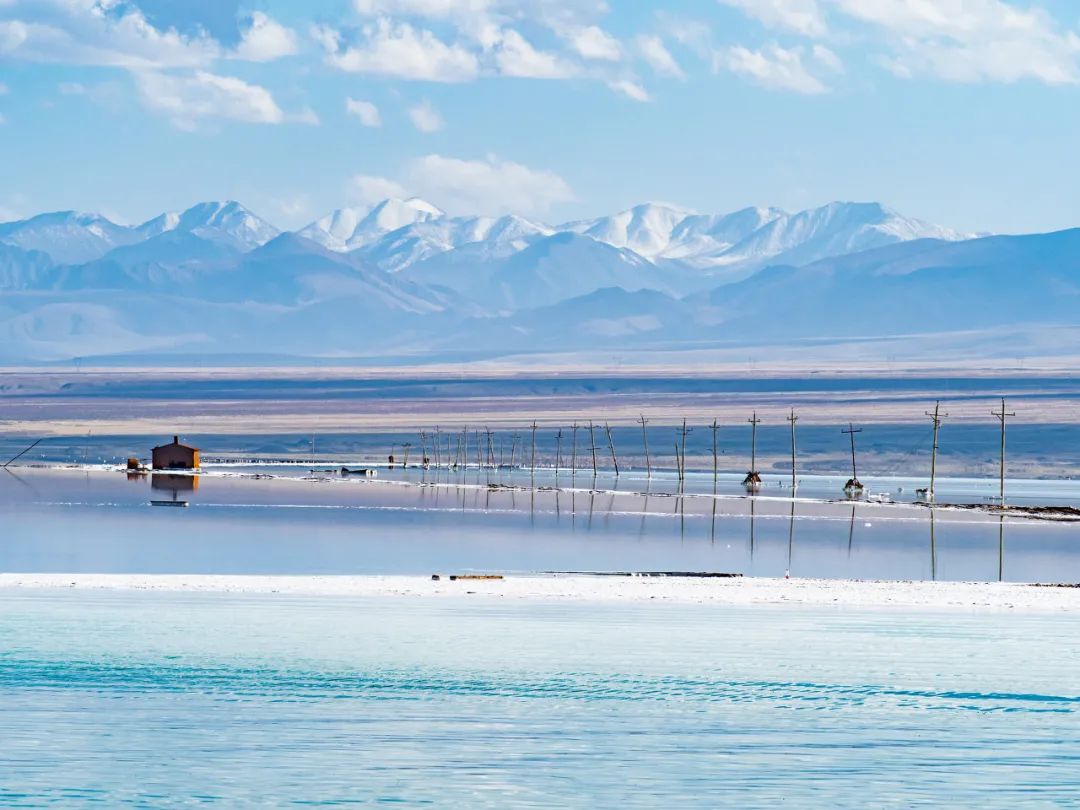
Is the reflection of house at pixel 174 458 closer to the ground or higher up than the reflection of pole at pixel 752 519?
higher up

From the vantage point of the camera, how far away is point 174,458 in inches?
4579

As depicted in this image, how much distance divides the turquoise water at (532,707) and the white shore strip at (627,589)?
2550mm

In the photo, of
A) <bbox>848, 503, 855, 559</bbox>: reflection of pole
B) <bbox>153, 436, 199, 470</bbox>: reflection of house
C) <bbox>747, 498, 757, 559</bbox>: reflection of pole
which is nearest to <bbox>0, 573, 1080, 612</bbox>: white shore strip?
<bbox>747, 498, 757, 559</bbox>: reflection of pole

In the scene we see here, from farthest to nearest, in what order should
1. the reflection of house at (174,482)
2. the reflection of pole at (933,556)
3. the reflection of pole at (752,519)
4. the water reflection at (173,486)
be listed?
1. the reflection of house at (174,482)
2. the water reflection at (173,486)
3. the reflection of pole at (752,519)
4. the reflection of pole at (933,556)

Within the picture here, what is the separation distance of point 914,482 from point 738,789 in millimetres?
89531

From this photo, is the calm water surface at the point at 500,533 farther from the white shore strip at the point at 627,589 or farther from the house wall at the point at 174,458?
the house wall at the point at 174,458

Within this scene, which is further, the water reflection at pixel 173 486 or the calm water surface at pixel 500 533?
the water reflection at pixel 173 486

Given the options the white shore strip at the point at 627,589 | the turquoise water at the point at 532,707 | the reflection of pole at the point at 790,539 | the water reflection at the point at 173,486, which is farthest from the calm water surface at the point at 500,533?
the turquoise water at the point at 532,707

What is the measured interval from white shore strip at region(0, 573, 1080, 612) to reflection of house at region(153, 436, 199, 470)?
6765cm

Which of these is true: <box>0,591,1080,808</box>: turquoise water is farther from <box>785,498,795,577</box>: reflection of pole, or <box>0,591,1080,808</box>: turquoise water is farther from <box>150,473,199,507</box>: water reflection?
<box>150,473,199,507</box>: water reflection

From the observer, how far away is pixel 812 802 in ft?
76.3

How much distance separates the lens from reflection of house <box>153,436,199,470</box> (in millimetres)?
115938

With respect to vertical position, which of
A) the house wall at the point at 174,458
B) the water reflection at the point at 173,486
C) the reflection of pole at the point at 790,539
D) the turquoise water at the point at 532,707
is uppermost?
the house wall at the point at 174,458

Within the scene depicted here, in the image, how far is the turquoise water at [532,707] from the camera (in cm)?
2395
